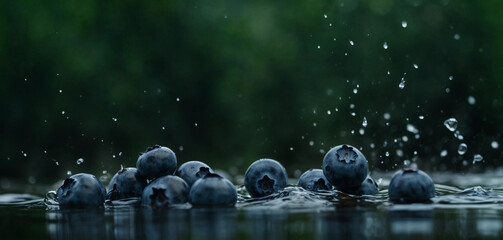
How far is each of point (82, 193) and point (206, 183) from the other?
0.81 m

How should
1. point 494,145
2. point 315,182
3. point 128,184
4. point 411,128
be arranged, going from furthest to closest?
point 411,128
point 494,145
point 315,182
point 128,184

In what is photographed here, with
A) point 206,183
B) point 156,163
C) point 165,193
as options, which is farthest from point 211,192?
point 156,163

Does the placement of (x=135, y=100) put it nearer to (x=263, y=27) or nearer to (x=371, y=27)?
(x=263, y=27)

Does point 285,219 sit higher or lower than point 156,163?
lower

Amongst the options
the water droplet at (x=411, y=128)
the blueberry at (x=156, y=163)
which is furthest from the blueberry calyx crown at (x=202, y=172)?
the water droplet at (x=411, y=128)

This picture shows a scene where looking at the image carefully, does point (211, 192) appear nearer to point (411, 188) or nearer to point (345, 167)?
point (345, 167)

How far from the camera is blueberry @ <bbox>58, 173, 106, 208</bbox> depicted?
470 cm

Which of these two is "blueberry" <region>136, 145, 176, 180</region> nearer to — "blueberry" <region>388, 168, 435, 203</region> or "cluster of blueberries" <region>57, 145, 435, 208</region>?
"cluster of blueberries" <region>57, 145, 435, 208</region>

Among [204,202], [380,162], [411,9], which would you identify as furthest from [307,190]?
[411,9]

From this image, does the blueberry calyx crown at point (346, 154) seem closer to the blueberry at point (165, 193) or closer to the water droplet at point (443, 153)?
the blueberry at point (165, 193)

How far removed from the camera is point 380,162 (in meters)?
12.8

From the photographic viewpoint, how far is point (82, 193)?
15.4ft

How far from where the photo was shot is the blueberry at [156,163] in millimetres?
4645

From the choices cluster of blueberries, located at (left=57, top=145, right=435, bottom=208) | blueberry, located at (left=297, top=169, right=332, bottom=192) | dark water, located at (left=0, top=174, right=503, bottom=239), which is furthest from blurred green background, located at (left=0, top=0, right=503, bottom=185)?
dark water, located at (left=0, top=174, right=503, bottom=239)
